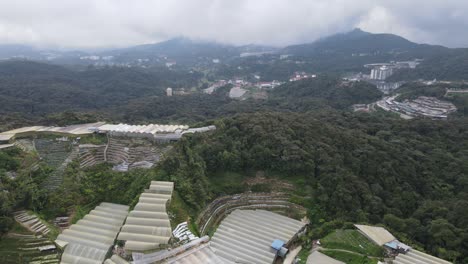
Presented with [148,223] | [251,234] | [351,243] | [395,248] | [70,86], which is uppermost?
[70,86]

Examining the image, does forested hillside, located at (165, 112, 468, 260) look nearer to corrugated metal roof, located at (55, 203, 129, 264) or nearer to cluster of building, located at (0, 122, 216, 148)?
cluster of building, located at (0, 122, 216, 148)

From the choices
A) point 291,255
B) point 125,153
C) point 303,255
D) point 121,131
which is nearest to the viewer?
point 303,255

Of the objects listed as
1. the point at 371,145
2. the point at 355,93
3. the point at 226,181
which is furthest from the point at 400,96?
the point at 226,181

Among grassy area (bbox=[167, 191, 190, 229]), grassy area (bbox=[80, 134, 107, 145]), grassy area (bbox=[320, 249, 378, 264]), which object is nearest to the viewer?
grassy area (bbox=[320, 249, 378, 264])

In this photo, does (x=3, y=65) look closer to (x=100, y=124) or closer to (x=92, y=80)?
(x=92, y=80)

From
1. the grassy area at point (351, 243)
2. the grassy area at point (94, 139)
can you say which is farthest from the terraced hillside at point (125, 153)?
the grassy area at point (351, 243)

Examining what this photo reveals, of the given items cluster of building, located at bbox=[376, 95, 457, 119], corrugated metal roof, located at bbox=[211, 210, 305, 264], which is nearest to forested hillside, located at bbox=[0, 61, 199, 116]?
corrugated metal roof, located at bbox=[211, 210, 305, 264]

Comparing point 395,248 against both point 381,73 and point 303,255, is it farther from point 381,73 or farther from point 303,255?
point 381,73

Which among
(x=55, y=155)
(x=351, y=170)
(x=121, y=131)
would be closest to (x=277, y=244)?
(x=351, y=170)
